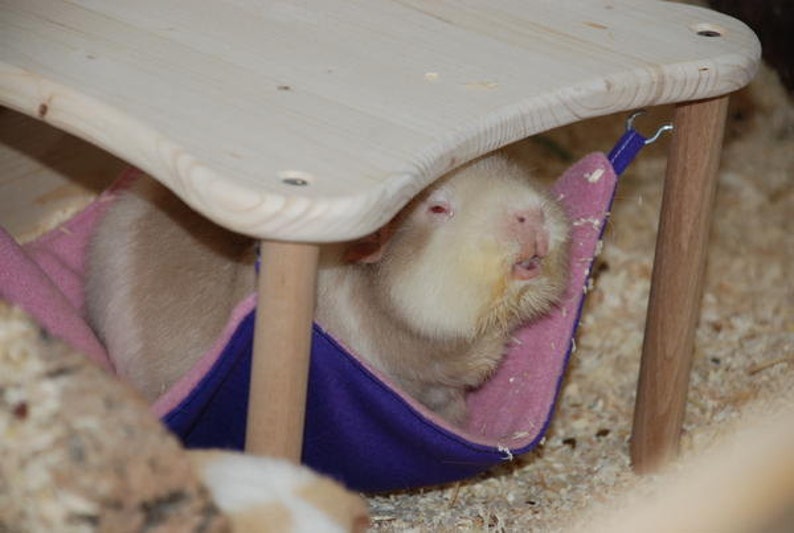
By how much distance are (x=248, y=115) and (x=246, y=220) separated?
175mm

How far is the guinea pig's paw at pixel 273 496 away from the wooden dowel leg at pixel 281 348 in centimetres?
25

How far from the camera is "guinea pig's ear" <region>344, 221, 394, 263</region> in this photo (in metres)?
1.45

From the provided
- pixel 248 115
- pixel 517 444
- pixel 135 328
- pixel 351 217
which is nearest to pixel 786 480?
pixel 351 217

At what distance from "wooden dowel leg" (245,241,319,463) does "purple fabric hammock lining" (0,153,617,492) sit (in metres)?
0.10

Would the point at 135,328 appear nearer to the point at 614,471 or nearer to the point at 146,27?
the point at 146,27

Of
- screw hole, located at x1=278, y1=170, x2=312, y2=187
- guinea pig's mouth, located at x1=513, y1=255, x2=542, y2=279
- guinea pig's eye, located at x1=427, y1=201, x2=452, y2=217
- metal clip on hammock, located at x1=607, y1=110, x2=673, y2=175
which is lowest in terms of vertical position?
guinea pig's mouth, located at x1=513, y1=255, x2=542, y2=279

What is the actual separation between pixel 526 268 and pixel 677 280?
292mm

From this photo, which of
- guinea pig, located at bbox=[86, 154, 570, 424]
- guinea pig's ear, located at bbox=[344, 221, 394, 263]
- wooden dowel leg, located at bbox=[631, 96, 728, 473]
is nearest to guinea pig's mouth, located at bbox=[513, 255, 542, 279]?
guinea pig, located at bbox=[86, 154, 570, 424]

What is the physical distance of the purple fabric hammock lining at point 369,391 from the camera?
1347 millimetres

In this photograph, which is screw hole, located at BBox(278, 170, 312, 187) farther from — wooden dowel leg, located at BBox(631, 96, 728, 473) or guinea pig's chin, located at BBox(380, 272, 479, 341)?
wooden dowel leg, located at BBox(631, 96, 728, 473)

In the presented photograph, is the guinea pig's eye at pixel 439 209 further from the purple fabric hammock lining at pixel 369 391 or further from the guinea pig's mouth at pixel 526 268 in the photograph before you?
the purple fabric hammock lining at pixel 369 391

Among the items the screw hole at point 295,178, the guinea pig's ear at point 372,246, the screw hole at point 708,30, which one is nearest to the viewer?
the screw hole at point 295,178

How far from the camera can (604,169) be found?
5.31 ft

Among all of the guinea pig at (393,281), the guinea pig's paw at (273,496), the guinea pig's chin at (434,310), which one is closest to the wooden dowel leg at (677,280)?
the guinea pig at (393,281)
